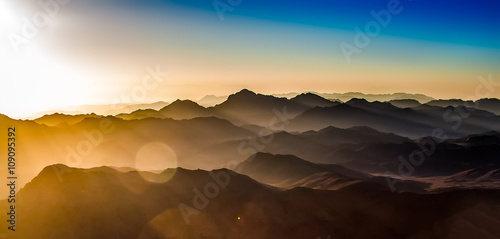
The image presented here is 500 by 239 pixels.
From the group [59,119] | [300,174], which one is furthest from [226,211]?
[59,119]

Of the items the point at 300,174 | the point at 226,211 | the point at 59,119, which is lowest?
the point at 226,211

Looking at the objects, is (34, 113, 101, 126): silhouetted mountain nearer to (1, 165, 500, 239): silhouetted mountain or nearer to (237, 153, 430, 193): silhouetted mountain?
(237, 153, 430, 193): silhouetted mountain

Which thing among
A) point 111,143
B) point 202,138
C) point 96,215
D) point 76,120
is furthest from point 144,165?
point 96,215

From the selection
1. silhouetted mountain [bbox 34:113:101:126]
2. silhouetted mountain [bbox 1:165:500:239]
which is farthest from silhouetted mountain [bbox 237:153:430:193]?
silhouetted mountain [bbox 34:113:101:126]

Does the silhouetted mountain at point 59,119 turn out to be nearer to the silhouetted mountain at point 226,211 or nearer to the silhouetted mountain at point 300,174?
the silhouetted mountain at point 300,174

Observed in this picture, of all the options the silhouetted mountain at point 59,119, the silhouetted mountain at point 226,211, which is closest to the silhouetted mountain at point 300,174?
the silhouetted mountain at point 226,211

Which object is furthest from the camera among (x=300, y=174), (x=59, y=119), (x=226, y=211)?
(x=59, y=119)

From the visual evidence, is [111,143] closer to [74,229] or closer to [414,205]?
[74,229]

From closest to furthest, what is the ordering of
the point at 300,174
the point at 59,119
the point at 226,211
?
the point at 226,211
the point at 300,174
the point at 59,119

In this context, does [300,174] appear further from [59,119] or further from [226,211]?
[59,119]

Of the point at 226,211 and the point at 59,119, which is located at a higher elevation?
the point at 59,119

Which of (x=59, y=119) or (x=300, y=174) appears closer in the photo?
(x=300, y=174)
